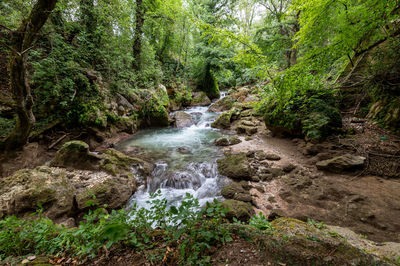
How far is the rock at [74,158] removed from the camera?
14.9ft

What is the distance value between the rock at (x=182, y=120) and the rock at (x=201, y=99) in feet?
16.7

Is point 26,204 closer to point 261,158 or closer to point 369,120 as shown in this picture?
point 261,158

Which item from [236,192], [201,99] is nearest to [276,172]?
[236,192]

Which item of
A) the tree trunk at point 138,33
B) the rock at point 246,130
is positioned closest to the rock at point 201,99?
the tree trunk at point 138,33

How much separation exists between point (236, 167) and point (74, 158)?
209 inches

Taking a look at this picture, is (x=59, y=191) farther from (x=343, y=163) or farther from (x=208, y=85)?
(x=208, y=85)

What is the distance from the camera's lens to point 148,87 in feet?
37.0

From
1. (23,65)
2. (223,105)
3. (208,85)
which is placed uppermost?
(208,85)

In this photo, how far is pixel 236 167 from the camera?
16.5 ft

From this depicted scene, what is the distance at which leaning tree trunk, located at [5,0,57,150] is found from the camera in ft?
11.5

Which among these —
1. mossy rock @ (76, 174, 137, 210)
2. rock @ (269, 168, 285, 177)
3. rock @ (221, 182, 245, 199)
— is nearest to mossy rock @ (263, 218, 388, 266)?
rock @ (221, 182, 245, 199)

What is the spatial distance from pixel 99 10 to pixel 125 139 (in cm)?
635

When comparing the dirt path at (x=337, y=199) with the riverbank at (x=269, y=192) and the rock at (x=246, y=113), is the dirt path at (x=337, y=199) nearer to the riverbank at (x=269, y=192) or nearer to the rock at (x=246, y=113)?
the riverbank at (x=269, y=192)

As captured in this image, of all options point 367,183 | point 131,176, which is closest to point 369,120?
point 367,183
